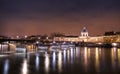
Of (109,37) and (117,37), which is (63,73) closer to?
(117,37)

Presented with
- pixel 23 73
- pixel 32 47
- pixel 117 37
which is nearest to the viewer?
pixel 23 73

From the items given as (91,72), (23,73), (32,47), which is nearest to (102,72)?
(91,72)

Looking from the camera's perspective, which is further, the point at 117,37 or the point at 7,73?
the point at 117,37

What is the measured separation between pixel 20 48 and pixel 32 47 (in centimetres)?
1702

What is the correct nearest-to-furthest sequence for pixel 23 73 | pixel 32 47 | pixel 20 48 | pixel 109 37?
pixel 23 73 → pixel 20 48 → pixel 32 47 → pixel 109 37

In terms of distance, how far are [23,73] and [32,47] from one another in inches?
2683

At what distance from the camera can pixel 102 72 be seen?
26.1 metres

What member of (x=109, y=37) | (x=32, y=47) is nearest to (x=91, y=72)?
(x=32, y=47)

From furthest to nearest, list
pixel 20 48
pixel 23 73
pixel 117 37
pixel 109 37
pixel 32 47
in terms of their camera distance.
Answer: pixel 109 37 → pixel 117 37 → pixel 32 47 → pixel 20 48 → pixel 23 73

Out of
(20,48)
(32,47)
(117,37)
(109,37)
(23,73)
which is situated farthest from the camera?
(109,37)

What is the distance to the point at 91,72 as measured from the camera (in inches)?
1029

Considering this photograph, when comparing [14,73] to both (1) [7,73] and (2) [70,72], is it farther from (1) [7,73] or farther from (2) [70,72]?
(2) [70,72]

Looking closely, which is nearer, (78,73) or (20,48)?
(78,73)

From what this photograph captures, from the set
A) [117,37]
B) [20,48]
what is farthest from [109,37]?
[20,48]
